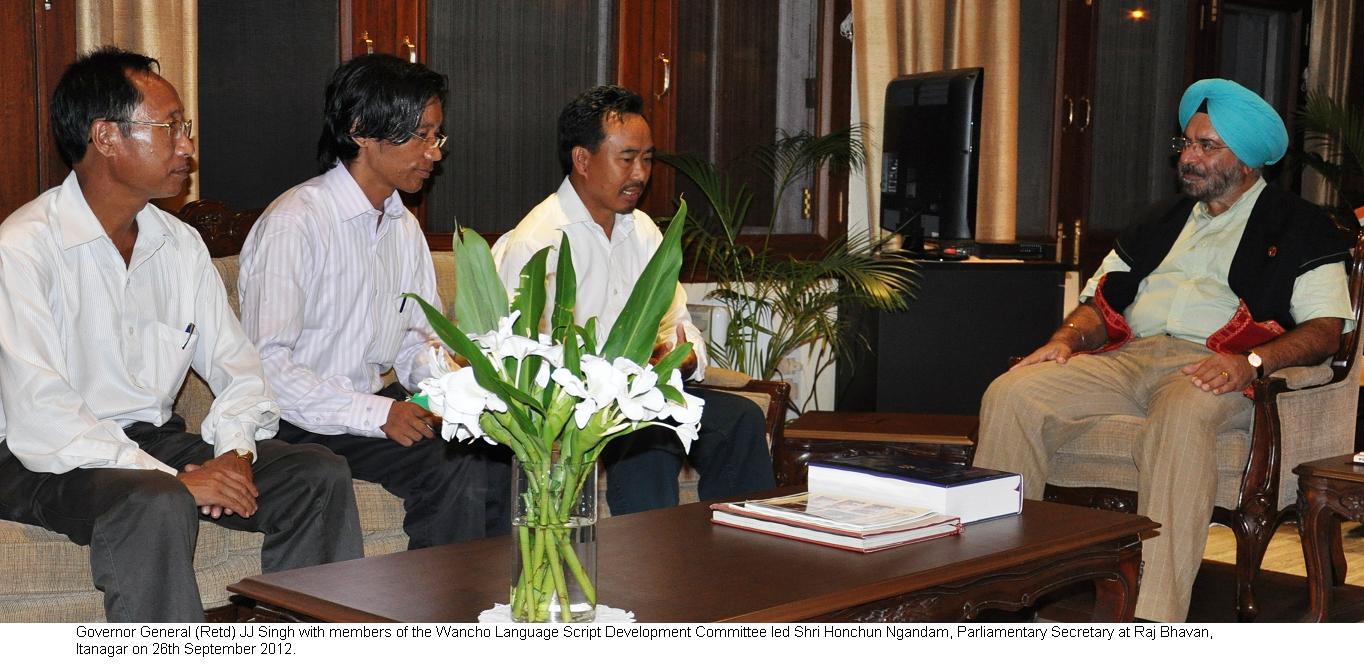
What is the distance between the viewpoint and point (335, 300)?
3061 millimetres

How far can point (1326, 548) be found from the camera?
331 cm

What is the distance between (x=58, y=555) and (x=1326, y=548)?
9.00 feet

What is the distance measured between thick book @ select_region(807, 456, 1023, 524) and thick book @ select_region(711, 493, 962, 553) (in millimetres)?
31

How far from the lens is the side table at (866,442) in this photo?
12.1 feet

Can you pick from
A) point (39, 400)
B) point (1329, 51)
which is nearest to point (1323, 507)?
point (39, 400)

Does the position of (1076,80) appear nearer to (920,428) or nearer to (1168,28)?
(1168,28)

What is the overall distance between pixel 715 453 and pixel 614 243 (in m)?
0.60

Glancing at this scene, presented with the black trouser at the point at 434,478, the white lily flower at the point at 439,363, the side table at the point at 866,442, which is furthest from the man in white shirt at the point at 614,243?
the white lily flower at the point at 439,363

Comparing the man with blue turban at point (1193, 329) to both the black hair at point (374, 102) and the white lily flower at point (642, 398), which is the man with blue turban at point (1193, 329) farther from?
the white lily flower at point (642, 398)

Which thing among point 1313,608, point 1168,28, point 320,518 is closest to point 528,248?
point 320,518

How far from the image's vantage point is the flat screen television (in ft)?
14.7

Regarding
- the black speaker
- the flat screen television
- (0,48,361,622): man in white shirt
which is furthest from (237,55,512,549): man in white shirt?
the flat screen television

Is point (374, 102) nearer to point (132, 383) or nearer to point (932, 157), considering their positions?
point (132, 383)

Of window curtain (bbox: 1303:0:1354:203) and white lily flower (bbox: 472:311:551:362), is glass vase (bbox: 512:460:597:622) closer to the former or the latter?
white lily flower (bbox: 472:311:551:362)
